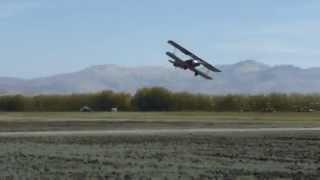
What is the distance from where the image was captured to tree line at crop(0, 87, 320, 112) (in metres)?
127

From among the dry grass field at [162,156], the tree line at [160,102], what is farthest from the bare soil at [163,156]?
the tree line at [160,102]

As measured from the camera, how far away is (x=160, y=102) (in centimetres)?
12825

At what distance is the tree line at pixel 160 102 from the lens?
4988 inches

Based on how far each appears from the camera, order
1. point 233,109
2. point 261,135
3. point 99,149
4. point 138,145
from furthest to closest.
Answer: point 233,109
point 261,135
point 138,145
point 99,149

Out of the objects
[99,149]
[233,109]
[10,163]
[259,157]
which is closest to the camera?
[10,163]

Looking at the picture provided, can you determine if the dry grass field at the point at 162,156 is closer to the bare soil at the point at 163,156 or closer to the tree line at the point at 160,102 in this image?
the bare soil at the point at 163,156

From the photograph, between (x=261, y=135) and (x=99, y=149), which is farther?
(x=261, y=135)

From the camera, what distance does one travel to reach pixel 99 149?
119ft

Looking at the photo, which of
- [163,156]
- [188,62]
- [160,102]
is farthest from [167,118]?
[163,156]

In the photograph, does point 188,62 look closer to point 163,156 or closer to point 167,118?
point 167,118

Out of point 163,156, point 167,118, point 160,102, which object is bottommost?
point 163,156

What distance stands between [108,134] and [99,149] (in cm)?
1207

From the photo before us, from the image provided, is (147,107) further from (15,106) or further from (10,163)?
(10,163)

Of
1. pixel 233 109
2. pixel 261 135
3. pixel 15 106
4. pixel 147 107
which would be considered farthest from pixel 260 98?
pixel 261 135
